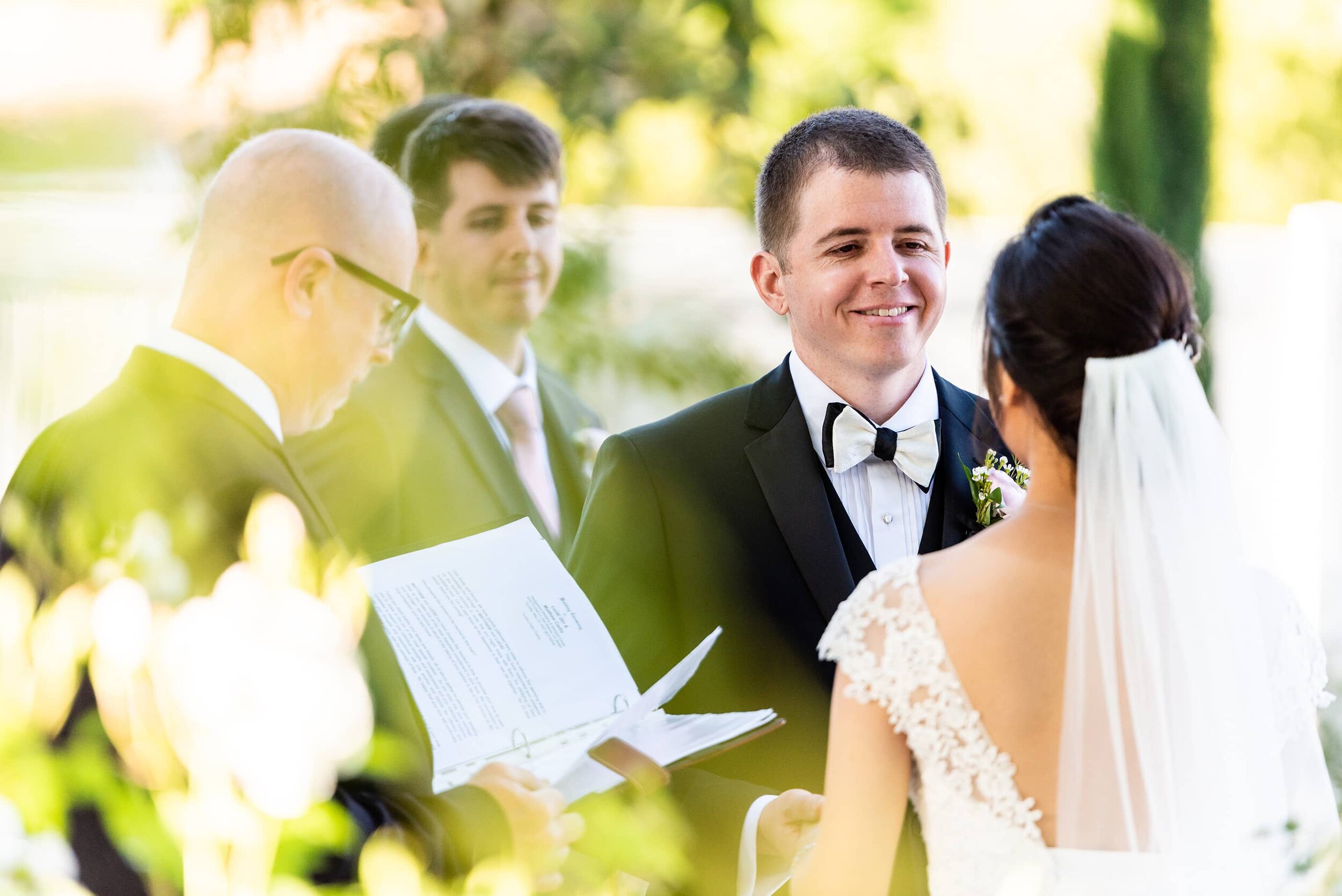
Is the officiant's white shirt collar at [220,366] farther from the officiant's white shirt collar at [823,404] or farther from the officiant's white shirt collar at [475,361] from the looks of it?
the officiant's white shirt collar at [475,361]

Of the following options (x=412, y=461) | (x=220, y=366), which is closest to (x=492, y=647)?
(x=220, y=366)

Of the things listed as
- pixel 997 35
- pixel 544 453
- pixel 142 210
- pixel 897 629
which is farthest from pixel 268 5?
pixel 997 35

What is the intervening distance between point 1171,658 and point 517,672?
1.14m

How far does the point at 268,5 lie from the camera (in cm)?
582

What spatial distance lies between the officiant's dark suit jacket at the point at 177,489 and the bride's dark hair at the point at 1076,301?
113cm

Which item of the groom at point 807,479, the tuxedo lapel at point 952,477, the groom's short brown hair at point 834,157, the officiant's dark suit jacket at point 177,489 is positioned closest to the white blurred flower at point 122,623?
the officiant's dark suit jacket at point 177,489

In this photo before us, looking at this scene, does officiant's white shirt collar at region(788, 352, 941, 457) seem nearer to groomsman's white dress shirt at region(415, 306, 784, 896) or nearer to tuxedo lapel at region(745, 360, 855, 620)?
tuxedo lapel at region(745, 360, 855, 620)

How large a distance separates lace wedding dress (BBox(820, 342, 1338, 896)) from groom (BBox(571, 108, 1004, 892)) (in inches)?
26.7

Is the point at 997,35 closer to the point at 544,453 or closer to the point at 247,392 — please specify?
the point at 544,453

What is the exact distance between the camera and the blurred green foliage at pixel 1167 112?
7965 millimetres

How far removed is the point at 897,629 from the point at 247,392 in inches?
47.2

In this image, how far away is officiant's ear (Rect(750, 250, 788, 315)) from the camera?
2.93 m

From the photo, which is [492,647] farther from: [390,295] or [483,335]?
[483,335]

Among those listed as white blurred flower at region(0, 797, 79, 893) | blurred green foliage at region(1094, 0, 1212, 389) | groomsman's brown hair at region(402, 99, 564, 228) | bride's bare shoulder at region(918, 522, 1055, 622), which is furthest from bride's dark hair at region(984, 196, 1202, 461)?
blurred green foliage at region(1094, 0, 1212, 389)
